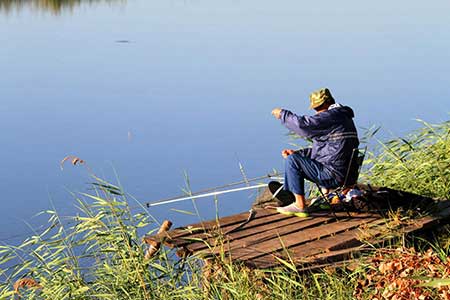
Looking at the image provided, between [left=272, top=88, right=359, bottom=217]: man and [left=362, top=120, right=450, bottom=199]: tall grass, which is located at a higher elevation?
[left=272, top=88, right=359, bottom=217]: man

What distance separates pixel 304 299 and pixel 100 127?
787 cm

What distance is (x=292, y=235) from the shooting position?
5562 millimetres

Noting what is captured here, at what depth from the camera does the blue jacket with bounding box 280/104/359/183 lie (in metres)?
5.97

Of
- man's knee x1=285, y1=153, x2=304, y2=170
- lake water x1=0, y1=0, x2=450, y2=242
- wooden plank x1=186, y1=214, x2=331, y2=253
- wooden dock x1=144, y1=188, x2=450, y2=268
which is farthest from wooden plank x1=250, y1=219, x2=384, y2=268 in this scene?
lake water x1=0, y1=0, x2=450, y2=242

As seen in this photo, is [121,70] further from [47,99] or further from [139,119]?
[139,119]

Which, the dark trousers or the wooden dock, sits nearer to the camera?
the wooden dock

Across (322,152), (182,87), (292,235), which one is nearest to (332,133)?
(322,152)

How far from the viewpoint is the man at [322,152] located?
5.98m

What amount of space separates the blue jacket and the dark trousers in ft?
0.17

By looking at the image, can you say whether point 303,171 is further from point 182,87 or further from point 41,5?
point 41,5

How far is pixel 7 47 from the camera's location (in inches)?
685

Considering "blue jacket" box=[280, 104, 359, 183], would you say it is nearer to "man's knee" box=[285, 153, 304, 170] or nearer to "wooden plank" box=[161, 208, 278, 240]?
"man's knee" box=[285, 153, 304, 170]

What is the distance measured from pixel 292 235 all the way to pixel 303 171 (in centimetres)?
61

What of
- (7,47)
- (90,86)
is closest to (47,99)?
(90,86)
